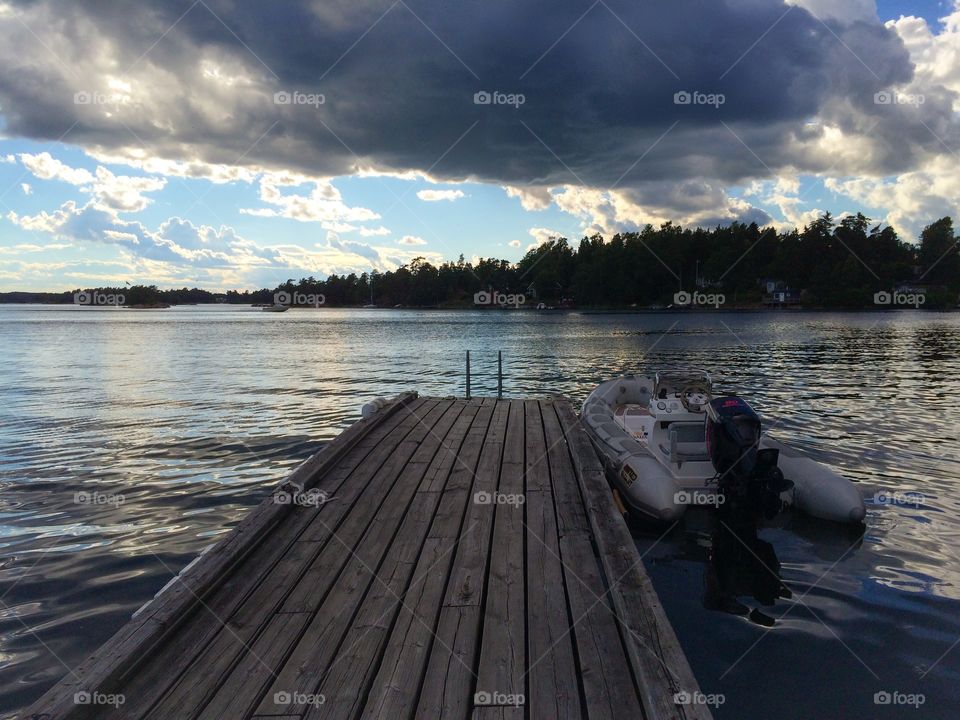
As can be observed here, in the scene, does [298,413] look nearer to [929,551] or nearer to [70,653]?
[70,653]

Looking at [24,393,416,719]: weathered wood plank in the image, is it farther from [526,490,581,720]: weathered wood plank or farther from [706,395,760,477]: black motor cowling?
[706,395,760,477]: black motor cowling

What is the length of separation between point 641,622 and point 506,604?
94 cm

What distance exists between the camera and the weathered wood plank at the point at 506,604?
3.39 metres

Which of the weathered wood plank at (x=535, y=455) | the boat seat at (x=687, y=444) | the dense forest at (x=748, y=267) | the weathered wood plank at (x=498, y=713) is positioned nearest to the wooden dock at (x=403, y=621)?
the weathered wood plank at (x=498, y=713)

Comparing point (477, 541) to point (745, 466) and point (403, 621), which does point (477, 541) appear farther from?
point (745, 466)

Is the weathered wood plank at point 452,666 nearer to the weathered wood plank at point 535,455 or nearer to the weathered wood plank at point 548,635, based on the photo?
the weathered wood plank at point 548,635

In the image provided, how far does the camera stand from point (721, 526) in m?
8.35

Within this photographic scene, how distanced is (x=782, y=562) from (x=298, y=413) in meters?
13.3

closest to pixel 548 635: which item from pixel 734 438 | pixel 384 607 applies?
pixel 384 607

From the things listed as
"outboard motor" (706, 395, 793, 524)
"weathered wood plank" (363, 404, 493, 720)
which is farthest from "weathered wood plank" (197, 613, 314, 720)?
"outboard motor" (706, 395, 793, 524)

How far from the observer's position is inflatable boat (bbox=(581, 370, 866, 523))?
753 cm

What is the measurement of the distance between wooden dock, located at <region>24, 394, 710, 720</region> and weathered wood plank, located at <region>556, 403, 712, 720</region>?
1cm

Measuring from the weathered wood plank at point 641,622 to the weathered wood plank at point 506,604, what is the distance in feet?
2.15

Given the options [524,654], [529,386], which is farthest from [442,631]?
[529,386]
